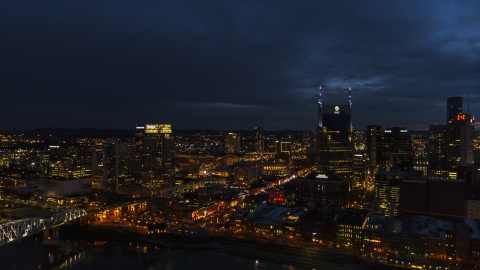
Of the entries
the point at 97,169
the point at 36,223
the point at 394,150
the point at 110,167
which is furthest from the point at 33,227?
the point at 394,150

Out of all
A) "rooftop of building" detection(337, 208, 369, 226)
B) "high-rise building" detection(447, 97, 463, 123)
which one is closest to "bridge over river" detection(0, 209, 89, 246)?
"rooftop of building" detection(337, 208, 369, 226)

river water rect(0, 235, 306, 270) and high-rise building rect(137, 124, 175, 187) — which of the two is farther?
high-rise building rect(137, 124, 175, 187)

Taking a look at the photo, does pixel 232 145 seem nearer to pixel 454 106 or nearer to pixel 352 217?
pixel 454 106

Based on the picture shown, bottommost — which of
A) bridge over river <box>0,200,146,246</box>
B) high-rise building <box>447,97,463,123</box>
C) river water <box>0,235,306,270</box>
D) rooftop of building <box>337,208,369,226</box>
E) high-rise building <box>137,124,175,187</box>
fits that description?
river water <box>0,235,306,270</box>

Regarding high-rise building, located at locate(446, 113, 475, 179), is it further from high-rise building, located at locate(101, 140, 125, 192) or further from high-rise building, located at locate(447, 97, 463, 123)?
high-rise building, located at locate(101, 140, 125, 192)

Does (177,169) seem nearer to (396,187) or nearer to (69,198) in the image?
(69,198)

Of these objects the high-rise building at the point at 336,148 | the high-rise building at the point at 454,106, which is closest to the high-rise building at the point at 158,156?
the high-rise building at the point at 336,148

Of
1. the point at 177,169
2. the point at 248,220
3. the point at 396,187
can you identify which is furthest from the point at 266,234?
the point at 177,169
